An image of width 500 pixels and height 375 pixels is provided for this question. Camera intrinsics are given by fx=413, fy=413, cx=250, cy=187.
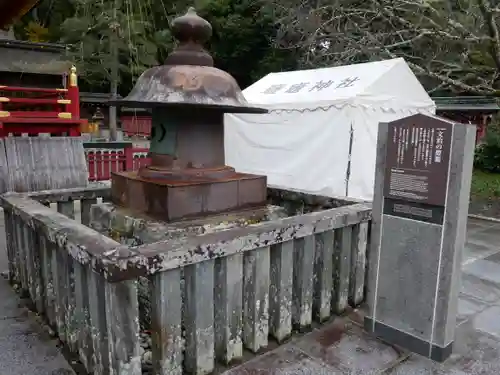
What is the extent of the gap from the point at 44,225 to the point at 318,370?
1752mm

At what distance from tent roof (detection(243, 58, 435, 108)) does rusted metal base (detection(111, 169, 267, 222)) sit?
4.08 meters

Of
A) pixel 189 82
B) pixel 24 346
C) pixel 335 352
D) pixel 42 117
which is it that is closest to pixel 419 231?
pixel 335 352

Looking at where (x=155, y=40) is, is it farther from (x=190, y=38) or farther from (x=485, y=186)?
(x=190, y=38)

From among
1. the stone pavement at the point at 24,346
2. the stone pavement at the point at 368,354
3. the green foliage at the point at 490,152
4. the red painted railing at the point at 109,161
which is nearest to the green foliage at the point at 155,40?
the red painted railing at the point at 109,161

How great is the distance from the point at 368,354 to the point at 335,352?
0.20m

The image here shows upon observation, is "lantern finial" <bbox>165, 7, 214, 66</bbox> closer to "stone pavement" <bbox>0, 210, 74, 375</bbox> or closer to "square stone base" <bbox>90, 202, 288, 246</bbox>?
"square stone base" <bbox>90, 202, 288, 246</bbox>

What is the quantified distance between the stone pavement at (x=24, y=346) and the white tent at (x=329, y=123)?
380 centimetres

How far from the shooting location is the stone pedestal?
2299 mm

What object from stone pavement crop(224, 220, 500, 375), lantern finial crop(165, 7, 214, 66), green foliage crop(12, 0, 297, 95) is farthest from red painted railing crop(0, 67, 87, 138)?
stone pavement crop(224, 220, 500, 375)

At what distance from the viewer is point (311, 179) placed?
754cm

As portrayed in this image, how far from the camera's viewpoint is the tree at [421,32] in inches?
300

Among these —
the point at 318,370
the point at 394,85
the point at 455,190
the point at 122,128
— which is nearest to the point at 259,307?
the point at 318,370

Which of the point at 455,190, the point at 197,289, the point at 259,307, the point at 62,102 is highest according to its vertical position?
the point at 62,102

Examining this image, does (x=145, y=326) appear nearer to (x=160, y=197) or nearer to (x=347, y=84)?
(x=160, y=197)
